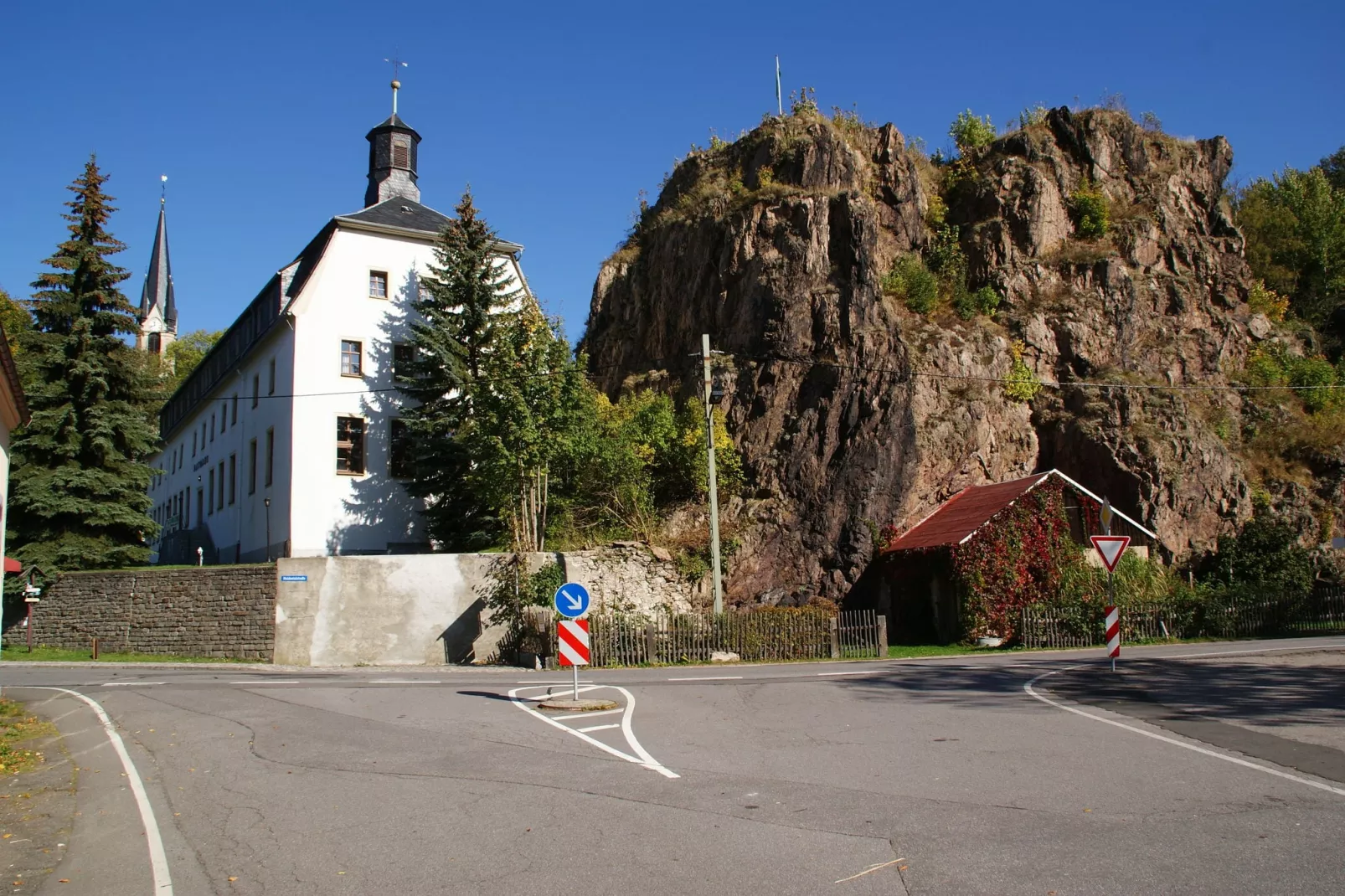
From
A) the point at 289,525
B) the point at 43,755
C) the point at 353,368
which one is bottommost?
the point at 43,755

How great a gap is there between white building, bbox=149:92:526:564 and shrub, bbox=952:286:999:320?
1635 centimetres

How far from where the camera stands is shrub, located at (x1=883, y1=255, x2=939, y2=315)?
1410 inches

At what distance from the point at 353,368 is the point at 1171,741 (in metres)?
30.8

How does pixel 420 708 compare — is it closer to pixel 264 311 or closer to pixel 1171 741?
pixel 1171 741

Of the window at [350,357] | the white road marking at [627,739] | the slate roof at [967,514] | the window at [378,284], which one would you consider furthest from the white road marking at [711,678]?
the window at [378,284]

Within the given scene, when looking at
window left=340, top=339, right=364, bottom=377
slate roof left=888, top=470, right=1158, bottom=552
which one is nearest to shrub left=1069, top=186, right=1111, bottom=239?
slate roof left=888, top=470, right=1158, bottom=552

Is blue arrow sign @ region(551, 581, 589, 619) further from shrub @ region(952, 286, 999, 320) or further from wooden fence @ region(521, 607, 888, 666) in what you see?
shrub @ region(952, 286, 999, 320)

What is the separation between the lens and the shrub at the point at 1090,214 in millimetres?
39375

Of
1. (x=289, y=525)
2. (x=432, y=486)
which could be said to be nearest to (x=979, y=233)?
(x=432, y=486)

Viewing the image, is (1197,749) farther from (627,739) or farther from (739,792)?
(627,739)

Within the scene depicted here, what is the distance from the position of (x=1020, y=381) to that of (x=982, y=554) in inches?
413

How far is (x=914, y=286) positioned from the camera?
3616 cm

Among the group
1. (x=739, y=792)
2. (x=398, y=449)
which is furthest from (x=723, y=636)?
(x=398, y=449)

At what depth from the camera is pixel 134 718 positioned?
1374 centimetres
